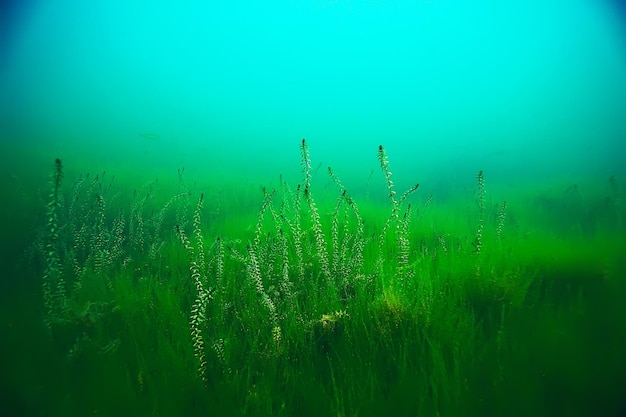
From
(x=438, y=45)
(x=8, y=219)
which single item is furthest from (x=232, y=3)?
(x=8, y=219)

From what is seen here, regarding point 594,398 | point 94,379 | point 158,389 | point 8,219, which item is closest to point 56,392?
point 94,379

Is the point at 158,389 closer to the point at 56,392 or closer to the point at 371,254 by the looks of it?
the point at 56,392

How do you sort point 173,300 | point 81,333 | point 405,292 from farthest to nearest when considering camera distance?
point 173,300, point 405,292, point 81,333

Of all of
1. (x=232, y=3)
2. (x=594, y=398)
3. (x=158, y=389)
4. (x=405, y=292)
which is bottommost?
(x=594, y=398)

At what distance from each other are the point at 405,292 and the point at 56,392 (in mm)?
1744

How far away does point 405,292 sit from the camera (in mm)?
1977

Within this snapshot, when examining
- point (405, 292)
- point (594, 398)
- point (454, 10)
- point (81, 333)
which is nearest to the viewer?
point (594, 398)

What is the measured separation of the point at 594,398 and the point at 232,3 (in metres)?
63.2

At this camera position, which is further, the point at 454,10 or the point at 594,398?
the point at 454,10

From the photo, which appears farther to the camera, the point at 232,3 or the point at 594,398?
the point at 232,3

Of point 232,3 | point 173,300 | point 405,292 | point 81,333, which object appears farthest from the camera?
point 232,3

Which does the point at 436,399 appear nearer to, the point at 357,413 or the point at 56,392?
the point at 357,413

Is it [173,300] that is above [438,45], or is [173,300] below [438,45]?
below

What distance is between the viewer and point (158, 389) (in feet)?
4.27
